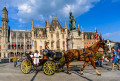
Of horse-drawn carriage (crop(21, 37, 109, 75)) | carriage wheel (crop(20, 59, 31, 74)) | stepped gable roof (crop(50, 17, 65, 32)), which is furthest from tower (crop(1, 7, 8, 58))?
horse-drawn carriage (crop(21, 37, 109, 75))

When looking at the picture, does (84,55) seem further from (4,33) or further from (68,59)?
(4,33)

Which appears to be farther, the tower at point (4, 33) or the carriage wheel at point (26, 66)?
the tower at point (4, 33)

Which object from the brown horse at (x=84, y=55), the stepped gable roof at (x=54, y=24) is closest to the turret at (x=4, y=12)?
the stepped gable roof at (x=54, y=24)

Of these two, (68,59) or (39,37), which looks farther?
(39,37)

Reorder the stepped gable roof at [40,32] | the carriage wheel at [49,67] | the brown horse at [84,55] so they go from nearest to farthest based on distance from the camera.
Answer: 1. the carriage wheel at [49,67]
2. the brown horse at [84,55]
3. the stepped gable roof at [40,32]

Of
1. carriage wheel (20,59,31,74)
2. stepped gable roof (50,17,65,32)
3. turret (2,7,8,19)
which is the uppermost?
turret (2,7,8,19)

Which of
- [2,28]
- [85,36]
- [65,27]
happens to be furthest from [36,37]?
[85,36]

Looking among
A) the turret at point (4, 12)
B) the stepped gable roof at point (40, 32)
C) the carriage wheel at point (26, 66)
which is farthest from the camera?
the turret at point (4, 12)

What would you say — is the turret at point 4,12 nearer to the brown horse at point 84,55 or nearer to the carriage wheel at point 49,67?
the carriage wheel at point 49,67

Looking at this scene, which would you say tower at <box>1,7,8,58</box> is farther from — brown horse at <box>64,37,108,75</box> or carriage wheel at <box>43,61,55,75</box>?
brown horse at <box>64,37,108,75</box>

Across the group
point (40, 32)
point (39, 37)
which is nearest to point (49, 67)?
point (39, 37)

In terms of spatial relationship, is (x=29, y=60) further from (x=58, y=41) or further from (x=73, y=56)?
(x=58, y=41)

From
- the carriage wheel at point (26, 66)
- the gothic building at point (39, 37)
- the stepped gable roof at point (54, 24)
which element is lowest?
the carriage wheel at point (26, 66)

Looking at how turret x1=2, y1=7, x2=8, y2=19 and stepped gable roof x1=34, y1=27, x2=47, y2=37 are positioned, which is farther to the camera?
turret x1=2, y1=7, x2=8, y2=19
